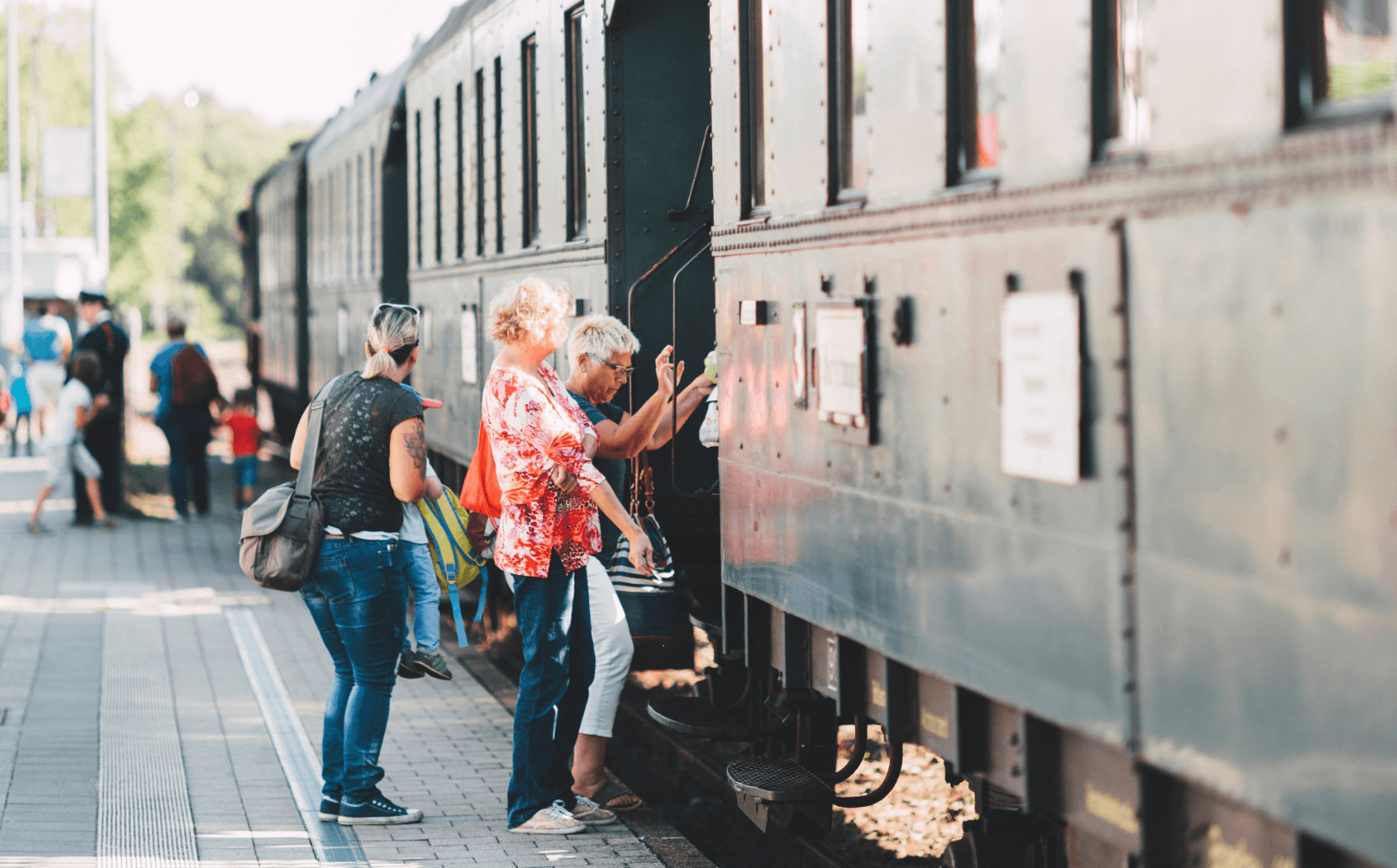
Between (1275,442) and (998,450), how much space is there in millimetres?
940

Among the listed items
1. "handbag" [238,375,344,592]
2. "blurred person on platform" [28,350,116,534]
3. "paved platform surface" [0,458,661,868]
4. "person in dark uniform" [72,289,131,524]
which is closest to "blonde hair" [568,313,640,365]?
"handbag" [238,375,344,592]

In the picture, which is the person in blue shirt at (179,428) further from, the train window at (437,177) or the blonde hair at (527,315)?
the blonde hair at (527,315)

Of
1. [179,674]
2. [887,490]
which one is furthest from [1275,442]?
[179,674]

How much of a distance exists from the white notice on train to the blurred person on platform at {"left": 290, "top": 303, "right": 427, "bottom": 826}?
9.43ft

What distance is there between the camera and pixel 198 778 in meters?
6.87

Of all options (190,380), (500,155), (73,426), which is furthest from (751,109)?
(190,380)

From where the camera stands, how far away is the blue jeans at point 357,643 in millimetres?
5930

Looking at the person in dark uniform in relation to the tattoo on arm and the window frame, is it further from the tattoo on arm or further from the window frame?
the window frame

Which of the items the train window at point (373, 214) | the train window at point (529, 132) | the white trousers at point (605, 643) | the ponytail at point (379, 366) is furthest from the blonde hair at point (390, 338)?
the train window at point (373, 214)

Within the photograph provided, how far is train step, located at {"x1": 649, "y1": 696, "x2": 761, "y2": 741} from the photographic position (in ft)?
19.9

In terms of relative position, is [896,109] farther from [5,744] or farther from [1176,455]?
[5,744]

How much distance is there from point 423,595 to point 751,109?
2.32 meters

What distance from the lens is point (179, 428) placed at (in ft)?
53.0

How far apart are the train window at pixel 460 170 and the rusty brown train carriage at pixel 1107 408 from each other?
6.00 meters
